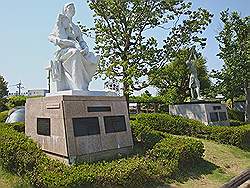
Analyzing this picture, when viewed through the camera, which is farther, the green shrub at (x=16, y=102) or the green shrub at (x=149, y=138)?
the green shrub at (x=16, y=102)

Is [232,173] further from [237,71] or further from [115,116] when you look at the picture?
[237,71]

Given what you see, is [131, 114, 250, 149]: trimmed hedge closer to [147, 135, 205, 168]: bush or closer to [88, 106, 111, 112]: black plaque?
[147, 135, 205, 168]: bush

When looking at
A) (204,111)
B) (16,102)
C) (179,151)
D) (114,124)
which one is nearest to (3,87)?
(16,102)

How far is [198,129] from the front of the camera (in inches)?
495

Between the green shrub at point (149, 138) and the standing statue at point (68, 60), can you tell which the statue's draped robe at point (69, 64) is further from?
the green shrub at point (149, 138)

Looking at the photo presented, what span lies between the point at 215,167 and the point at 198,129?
395 cm

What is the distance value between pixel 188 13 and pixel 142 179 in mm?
12690

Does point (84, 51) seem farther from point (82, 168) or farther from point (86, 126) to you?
point (82, 168)

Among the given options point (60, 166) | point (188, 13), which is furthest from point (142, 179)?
point (188, 13)

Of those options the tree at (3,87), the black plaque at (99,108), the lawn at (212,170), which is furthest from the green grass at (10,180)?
the tree at (3,87)

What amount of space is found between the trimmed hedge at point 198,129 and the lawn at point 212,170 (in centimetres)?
45

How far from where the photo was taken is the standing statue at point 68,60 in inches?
341

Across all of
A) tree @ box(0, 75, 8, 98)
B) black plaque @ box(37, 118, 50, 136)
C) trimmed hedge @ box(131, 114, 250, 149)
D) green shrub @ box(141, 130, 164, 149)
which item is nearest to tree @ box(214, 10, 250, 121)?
trimmed hedge @ box(131, 114, 250, 149)

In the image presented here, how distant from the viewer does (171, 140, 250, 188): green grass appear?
736 cm
